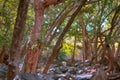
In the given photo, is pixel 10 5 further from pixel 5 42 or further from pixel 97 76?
pixel 97 76

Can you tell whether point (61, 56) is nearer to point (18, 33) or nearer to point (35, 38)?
point (35, 38)

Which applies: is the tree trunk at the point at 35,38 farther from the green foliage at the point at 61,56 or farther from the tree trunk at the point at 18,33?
the green foliage at the point at 61,56

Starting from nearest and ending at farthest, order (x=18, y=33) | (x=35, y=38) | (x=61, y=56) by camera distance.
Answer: (x=18, y=33) → (x=35, y=38) → (x=61, y=56)

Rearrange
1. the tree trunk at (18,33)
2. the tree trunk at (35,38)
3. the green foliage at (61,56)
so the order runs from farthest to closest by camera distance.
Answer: the green foliage at (61,56) < the tree trunk at (35,38) < the tree trunk at (18,33)

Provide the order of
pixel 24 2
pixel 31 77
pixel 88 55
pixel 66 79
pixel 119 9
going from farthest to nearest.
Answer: pixel 88 55 < pixel 66 79 < pixel 119 9 < pixel 31 77 < pixel 24 2

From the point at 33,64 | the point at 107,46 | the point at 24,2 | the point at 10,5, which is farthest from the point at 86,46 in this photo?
the point at 24,2

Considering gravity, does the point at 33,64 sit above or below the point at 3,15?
below

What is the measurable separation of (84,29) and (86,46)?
231 cm

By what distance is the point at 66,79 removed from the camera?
1018cm

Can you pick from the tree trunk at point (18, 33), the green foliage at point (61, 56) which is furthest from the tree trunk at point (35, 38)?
the green foliage at point (61, 56)

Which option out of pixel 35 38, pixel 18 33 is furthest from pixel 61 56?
pixel 18 33

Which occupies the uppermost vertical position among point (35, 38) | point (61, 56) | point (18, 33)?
point (18, 33)

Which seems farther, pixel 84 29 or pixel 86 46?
pixel 86 46

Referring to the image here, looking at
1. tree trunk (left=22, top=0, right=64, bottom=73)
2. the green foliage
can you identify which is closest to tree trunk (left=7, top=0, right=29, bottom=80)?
tree trunk (left=22, top=0, right=64, bottom=73)
